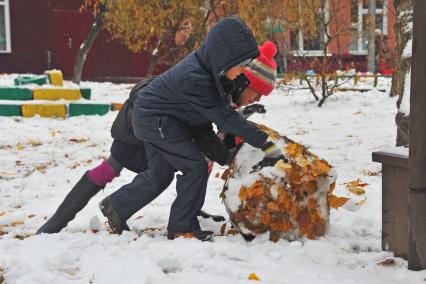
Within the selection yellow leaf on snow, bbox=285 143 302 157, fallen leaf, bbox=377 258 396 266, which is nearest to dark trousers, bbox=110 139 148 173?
yellow leaf on snow, bbox=285 143 302 157

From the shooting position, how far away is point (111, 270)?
2.64 meters

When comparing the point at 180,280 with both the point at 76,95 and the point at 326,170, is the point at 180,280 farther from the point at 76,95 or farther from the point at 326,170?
the point at 76,95

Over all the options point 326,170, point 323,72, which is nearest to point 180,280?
point 326,170

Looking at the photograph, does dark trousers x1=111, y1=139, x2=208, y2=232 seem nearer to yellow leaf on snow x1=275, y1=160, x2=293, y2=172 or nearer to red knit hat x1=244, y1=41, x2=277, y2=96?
yellow leaf on snow x1=275, y1=160, x2=293, y2=172

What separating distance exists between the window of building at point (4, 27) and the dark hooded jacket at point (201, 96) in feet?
54.4

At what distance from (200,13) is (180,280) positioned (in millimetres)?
11944

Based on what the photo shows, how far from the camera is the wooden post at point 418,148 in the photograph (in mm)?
2332

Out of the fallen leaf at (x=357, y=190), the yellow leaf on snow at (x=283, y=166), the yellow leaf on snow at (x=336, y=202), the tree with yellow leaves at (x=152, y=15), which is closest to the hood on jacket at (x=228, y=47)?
the yellow leaf on snow at (x=283, y=166)

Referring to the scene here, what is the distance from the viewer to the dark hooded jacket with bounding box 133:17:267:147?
2.97 meters

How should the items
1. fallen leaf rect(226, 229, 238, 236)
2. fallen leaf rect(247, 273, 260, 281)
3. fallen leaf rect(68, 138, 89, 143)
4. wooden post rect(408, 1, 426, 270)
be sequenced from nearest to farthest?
wooden post rect(408, 1, 426, 270)
fallen leaf rect(247, 273, 260, 281)
fallen leaf rect(226, 229, 238, 236)
fallen leaf rect(68, 138, 89, 143)

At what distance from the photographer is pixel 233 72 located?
9.99ft

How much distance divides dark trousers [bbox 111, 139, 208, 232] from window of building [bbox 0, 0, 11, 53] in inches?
654

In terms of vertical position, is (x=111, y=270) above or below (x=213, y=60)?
below

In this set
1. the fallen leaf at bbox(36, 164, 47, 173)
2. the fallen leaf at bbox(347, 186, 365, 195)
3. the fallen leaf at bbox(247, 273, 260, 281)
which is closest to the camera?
the fallen leaf at bbox(247, 273, 260, 281)
